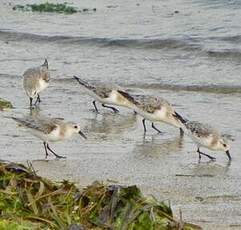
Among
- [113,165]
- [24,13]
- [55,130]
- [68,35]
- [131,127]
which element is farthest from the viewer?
[24,13]

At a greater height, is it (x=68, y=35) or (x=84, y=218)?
(x=84, y=218)

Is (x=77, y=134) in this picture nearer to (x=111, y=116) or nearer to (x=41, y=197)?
(x=111, y=116)

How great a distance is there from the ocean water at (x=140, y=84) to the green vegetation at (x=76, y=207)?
87 cm

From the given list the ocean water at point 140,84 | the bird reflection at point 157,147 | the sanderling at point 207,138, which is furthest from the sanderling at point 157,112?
the sanderling at point 207,138

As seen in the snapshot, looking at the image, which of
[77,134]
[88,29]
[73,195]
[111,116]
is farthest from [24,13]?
[73,195]

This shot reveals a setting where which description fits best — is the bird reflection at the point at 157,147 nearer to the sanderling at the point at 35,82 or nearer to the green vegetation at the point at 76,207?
the sanderling at the point at 35,82

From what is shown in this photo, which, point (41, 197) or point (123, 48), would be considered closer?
point (41, 197)

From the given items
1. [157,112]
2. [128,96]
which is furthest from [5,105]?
[157,112]

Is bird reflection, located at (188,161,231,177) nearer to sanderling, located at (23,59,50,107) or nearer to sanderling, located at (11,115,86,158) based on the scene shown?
sanderling, located at (11,115,86,158)

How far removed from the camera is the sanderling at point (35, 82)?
33.5 feet

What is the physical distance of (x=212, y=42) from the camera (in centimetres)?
1474

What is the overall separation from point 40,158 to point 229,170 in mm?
1659

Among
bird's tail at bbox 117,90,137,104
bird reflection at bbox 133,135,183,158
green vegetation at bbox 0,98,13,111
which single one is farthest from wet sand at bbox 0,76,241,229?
bird's tail at bbox 117,90,137,104

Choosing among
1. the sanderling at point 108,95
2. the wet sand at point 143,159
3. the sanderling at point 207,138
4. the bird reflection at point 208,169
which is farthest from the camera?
the sanderling at point 108,95
